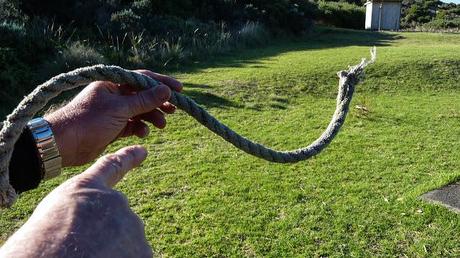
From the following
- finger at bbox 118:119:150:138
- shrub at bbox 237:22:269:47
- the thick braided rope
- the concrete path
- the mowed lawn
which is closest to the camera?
the thick braided rope

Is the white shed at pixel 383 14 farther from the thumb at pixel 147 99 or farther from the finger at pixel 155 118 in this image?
the thumb at pixel 147 99

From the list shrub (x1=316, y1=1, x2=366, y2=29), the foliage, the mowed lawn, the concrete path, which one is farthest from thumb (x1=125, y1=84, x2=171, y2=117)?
the foliage

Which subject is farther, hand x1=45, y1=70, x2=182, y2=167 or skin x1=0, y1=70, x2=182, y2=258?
hand x1=45, y1=70, x2=182, y2=167

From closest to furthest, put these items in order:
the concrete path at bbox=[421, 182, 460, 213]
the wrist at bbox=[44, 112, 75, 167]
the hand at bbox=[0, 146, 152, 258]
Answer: the hand at bbox=[0, 146, 152, 258] < the wrist at bbox=[44, 112, 75, 167] < the concrete path at bbox=[421, 182, 460, 213]

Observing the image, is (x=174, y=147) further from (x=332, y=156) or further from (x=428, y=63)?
(x=428, y=63)

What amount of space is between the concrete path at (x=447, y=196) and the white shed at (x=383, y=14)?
2489cm

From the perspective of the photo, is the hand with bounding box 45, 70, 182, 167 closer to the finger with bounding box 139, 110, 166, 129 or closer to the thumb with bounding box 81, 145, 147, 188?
the finger with bounding box 139, 110, 166, 129

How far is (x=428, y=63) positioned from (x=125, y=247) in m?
10.9

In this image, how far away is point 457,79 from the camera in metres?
10.1

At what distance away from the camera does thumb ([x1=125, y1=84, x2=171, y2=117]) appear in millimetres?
1771

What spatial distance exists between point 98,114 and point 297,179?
11.4ft

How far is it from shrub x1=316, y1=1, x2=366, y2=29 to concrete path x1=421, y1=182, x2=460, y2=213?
24.4 meters

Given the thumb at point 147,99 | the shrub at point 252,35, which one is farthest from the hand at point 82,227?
the shrub at point 252,35

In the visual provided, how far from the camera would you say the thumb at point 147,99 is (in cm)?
177
